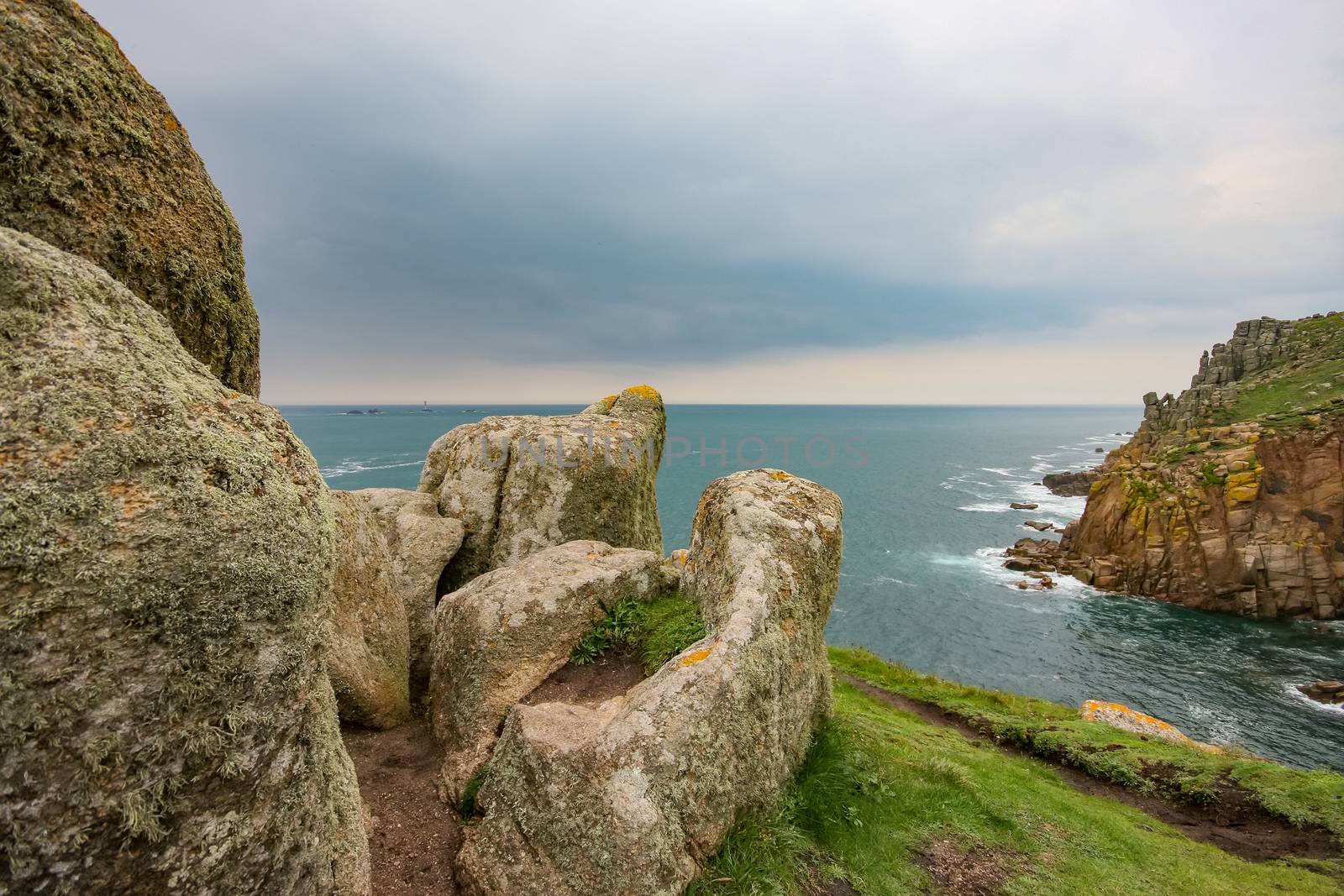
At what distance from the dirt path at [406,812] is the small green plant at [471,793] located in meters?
0.17

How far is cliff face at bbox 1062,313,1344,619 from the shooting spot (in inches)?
2208

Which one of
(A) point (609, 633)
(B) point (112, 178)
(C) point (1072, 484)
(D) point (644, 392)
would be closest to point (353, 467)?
(D) point (644, 392)

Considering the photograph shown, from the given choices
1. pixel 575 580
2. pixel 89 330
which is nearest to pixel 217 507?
pixel 89 330

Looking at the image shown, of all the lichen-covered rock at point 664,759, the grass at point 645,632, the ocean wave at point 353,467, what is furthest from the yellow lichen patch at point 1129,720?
the ocean wave at point 353,467

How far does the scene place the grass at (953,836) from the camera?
881cm

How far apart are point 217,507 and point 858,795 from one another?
11178 millimetres

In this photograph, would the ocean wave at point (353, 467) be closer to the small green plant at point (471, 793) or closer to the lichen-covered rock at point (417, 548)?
the lichen-covered rock at point (417, 548)

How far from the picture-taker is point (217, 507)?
4.80 meters

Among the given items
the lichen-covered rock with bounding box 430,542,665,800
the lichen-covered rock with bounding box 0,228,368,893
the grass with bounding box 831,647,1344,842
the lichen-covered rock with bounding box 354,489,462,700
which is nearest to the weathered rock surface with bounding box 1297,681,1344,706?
the grass with bounding box 831,647,1344,842

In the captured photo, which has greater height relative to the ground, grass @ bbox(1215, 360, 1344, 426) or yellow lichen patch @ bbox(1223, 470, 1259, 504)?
grass @ bbox(1215, 360, 1344, 426)

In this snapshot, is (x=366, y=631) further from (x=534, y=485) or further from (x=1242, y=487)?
(x=1242, y=487)

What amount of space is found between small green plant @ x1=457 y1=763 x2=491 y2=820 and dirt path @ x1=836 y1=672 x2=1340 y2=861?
19.1 m

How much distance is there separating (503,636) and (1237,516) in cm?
7757

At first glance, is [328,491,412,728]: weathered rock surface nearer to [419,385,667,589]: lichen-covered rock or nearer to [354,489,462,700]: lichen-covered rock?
[354,489,462,700]: lichen-covered rock
